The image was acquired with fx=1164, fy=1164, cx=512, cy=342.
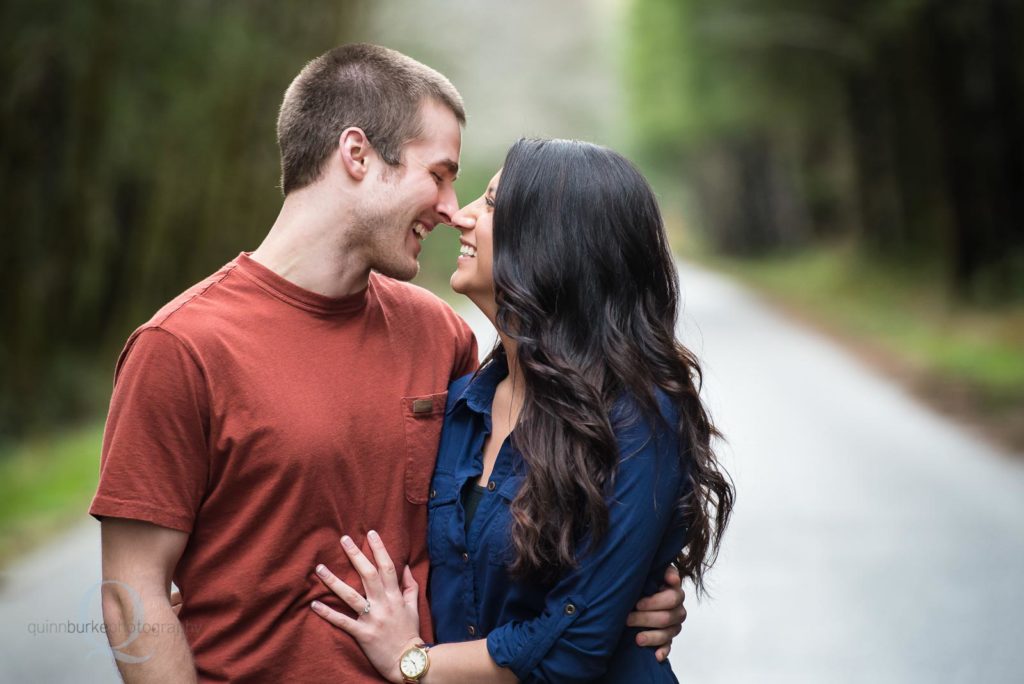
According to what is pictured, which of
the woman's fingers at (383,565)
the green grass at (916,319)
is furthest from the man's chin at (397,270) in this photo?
the green grass at (916,319)

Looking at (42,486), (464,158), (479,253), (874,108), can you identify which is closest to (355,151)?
(479,253)

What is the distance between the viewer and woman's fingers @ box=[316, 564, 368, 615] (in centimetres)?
271

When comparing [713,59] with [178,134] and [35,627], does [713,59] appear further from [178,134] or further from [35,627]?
[35,627]

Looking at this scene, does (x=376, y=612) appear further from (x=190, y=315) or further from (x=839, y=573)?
(x=839, y=573)

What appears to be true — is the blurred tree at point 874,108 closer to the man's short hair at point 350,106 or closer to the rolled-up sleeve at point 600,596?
the man's short hair at point 350,106

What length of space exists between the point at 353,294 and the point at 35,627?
13.1ft

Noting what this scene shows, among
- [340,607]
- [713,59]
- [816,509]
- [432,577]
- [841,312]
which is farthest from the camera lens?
[713,59]

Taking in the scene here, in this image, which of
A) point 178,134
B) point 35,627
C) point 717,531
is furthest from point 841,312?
point 717,531

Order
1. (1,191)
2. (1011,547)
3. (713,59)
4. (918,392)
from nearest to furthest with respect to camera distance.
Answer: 1. (1011,547)
2. (1,191)
3. (918,392)
4. (713,59)

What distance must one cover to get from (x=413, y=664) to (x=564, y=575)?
0.42 m

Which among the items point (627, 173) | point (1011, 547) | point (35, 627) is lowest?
point (35, 627)

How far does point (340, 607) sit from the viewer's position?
2770mm

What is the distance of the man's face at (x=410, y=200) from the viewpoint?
3.03 m

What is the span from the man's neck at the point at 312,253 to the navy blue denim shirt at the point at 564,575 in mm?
439
